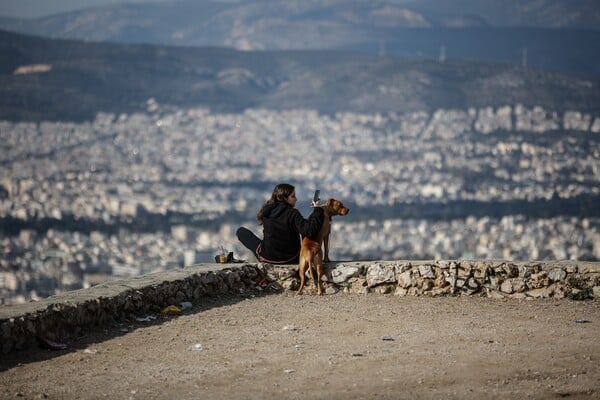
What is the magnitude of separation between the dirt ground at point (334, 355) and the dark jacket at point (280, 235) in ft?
3.46

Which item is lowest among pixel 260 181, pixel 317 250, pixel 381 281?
pixel 260 181

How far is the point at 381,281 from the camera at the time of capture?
13812 mm

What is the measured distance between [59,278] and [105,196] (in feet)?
136

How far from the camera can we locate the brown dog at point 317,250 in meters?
13.5

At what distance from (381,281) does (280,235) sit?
122 cm

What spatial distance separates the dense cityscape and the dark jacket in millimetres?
32061

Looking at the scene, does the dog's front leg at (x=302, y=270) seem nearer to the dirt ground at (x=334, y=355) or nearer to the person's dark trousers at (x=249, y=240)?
the dirt ground at (x=334, y=355)

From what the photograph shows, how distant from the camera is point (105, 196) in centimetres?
9675

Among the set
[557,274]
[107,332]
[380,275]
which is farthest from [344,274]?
[107,332]

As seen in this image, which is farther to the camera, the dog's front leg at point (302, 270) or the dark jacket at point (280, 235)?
the dark jacket at point (280, 235)

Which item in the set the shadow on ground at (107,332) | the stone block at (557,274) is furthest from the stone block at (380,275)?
the stone block at (557,274)

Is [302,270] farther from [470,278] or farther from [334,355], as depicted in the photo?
[334,355]

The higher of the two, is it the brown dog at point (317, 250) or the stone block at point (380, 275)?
the brown dog at point (317, 250)

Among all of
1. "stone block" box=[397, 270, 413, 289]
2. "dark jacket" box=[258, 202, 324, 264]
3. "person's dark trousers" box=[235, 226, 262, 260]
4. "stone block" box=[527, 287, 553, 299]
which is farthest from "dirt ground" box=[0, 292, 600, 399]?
"person's dark trousers" box=[235, 226, 262, 260]
